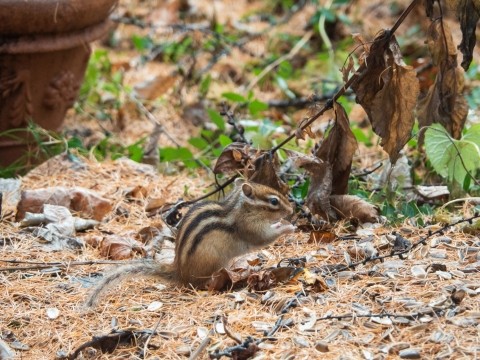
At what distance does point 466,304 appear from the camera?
3.60m

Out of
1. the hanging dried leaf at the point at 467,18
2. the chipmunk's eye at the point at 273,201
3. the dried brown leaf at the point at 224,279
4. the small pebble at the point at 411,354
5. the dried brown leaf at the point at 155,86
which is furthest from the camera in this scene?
the dried brown leaf at the point at 155,86

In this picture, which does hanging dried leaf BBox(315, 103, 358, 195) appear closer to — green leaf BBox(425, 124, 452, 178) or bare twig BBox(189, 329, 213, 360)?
green leaf BBox(425, 124, 452, 178)

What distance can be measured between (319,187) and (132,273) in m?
1.18

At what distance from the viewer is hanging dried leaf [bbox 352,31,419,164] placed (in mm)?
4383

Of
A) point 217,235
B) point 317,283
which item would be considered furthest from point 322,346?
point 217,235

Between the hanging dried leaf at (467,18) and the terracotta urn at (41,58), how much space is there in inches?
97.3

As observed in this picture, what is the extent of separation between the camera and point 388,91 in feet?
14.5

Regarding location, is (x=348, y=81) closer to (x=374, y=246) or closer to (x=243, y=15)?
(x=374, y=246)

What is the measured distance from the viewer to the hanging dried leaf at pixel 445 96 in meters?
4.60

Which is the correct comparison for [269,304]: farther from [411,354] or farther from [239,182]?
[239,182]

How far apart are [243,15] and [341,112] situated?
193 inches

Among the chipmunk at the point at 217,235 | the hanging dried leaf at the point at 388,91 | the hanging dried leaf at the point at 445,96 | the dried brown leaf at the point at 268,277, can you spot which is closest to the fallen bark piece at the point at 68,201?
the chipmunk at the point at 217,235

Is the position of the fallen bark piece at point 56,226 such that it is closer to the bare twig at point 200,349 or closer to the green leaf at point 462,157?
the bare twig at point 200,349

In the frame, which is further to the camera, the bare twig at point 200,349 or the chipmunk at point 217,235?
the chipmunk at point 217,235
